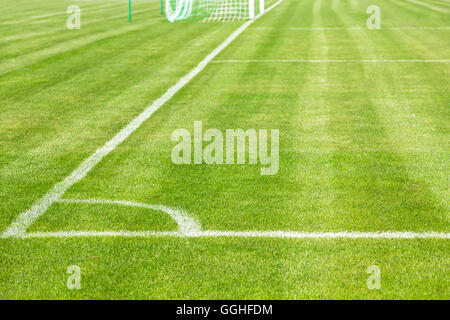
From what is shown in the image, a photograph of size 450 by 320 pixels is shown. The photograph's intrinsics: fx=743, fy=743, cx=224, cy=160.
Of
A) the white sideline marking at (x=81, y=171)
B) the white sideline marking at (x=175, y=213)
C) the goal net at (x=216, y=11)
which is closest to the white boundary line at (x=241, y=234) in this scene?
the white sideline marking at (x=175, y=213)

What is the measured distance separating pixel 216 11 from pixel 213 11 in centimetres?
29

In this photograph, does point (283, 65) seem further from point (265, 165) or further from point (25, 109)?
point (265, 165)

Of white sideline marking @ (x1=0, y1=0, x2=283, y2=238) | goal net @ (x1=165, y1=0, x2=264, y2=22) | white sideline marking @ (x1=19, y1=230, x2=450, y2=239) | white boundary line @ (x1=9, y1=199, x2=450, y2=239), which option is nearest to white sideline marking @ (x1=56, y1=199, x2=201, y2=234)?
white boundary line @ (x1=9, y1=199, x2=450, y2=239)

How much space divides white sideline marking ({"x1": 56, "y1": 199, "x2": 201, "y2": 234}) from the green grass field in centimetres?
9

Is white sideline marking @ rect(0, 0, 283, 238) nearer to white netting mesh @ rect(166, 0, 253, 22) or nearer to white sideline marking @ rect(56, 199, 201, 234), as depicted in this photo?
white sideline marking @ rect(56, 199, 201, 234)

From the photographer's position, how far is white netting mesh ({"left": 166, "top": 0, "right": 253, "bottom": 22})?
2756 centimetres

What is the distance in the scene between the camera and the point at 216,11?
1220 inches

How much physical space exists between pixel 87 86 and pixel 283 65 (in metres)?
4.29

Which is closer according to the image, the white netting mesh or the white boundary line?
the white boundary line

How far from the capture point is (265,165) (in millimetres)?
7781

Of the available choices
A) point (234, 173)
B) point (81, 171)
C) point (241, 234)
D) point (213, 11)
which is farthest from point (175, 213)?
point (213, 11)

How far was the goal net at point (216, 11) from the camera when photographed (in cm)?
2743

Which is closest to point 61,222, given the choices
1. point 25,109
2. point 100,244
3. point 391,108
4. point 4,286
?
point 100,244

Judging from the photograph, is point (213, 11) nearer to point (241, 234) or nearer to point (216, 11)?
point (216, 11)
